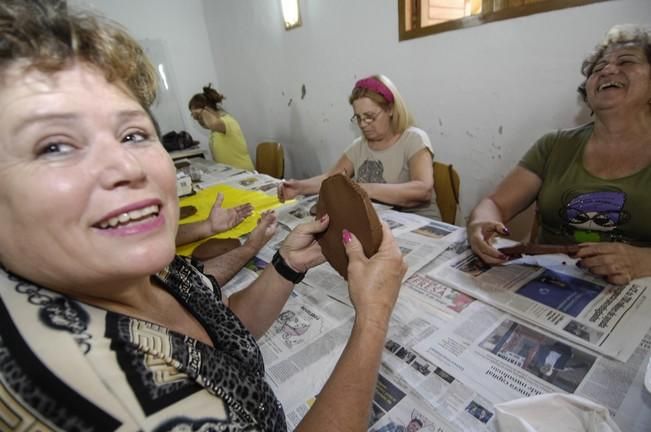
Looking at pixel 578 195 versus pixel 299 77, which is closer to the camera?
pixel 578 195

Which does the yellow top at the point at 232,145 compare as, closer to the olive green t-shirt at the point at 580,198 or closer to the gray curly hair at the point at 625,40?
the olive green t-shirt at the point at 580,198

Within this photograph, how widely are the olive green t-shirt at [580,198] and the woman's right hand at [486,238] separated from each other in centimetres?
31

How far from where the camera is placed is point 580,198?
3.62 ft

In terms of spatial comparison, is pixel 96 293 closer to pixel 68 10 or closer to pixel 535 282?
pixel 68 10

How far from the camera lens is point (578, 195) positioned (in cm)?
111

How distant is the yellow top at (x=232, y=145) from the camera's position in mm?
2938

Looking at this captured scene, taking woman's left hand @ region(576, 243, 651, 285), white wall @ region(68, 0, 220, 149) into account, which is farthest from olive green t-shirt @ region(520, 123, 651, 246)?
white wall @ region(68, 0, 220, 149)

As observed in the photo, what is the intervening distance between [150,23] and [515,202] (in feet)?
A: 14.0

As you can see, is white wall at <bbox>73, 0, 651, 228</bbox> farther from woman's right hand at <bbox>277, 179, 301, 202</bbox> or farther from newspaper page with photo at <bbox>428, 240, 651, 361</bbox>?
woman's right hand at <bbox>277, 179, 301, 202</bbox>

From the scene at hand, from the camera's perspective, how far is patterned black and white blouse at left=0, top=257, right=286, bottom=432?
0.30 m

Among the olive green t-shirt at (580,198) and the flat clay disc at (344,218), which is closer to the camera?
the flat clay disc at (344,218)

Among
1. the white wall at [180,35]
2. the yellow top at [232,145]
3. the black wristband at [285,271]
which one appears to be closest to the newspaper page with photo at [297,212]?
the black wristband at [285,271]

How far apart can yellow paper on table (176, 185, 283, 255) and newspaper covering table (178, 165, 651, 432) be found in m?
0.46

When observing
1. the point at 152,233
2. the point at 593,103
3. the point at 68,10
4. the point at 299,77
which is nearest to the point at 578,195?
the point at 593,103
